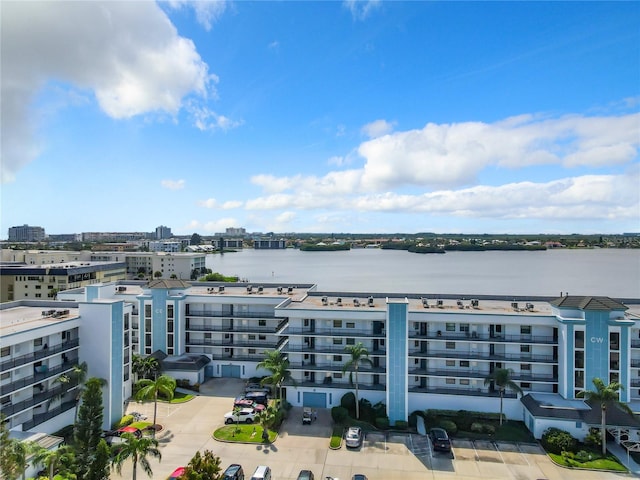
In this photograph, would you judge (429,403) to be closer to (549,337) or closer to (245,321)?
(549,337)

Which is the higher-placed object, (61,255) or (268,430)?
(61,255)

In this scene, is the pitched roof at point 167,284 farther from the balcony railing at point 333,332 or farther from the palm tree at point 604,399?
the palm tree at point 604,399

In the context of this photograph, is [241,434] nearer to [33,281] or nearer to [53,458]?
[53,458]

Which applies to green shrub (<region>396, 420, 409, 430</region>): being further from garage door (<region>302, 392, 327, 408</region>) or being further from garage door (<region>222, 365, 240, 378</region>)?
garage door (<region>222, 365, 240, 378</region>)

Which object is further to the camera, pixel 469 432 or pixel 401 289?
pixel 401 289

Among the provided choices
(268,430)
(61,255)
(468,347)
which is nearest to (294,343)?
(268,430)

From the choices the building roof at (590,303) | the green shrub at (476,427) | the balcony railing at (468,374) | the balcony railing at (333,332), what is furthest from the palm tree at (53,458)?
the building roof at (590,303)
